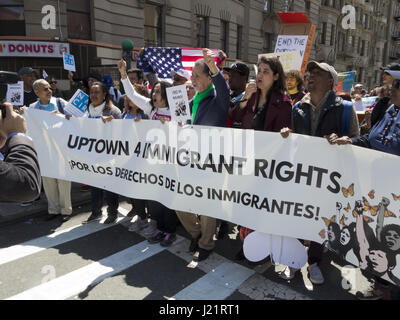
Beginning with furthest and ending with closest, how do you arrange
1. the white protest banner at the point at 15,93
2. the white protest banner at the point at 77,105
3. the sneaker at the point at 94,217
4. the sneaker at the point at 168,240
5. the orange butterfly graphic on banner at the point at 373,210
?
the white protest banner at the point at 15,93 < the sneaker at the point at 94,217 < the white protest banner at the point at 77,105 < the sneaker at the point at 168,240 < the orange butterfly graphic on banner at the point at 373,210

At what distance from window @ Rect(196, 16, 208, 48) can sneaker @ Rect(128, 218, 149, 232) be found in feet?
52.4

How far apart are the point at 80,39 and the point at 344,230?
12.8 metres

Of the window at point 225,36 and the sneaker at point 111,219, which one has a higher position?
the window at point 225,36

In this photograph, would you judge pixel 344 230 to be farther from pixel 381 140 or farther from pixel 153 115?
pixel 153 115

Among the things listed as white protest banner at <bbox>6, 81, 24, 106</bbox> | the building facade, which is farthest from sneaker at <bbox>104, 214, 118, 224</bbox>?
the building facade

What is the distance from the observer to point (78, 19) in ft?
41.2

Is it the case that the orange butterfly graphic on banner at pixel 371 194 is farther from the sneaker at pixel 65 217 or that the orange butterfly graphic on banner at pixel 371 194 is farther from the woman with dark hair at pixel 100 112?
the sneaker at pixel 65 217

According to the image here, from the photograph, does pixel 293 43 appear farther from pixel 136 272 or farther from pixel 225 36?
pixel 225 36

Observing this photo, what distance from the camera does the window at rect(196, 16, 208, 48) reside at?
18.6 meters

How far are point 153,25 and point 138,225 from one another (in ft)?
44.6

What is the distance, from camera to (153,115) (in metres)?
4.18

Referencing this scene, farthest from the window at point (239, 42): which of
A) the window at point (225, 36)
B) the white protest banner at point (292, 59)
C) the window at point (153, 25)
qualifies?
the white protest banner at point (292, 59)

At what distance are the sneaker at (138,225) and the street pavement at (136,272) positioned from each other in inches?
2.8

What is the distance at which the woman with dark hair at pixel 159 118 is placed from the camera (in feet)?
13.3
